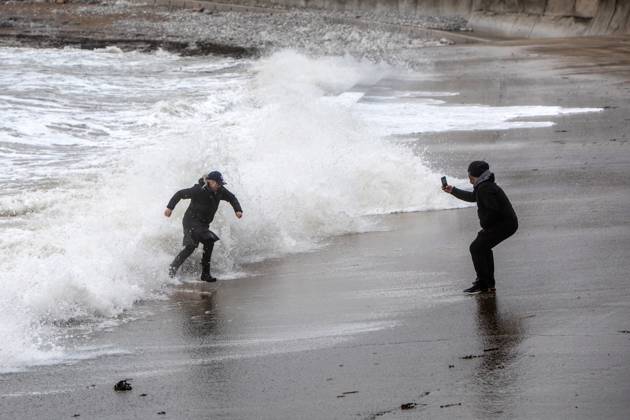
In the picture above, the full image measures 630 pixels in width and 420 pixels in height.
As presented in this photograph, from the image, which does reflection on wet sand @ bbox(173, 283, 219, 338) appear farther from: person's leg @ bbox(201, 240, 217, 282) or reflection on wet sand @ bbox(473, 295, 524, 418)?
reflection on wet sand @ bbox(473, 295, 524, 418)

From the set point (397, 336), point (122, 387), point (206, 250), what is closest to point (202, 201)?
point (206, 250)

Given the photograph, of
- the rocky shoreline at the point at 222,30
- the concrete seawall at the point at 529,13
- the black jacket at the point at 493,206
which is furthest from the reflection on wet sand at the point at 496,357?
the concrete seawall at the point at 529,13

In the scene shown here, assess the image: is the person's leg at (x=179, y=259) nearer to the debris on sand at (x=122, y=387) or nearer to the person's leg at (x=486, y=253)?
the person's leg at (x=486, y=253)

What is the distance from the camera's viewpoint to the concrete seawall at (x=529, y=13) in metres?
40.4

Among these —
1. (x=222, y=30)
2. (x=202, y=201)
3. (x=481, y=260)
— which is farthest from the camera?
(x=222, y=30)

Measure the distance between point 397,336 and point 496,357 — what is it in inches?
37.3

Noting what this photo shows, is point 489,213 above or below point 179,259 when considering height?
above

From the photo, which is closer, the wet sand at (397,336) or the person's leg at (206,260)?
the wet sand at (397,336)

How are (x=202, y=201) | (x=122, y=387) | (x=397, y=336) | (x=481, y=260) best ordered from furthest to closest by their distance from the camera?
(x=202, y=201), (x=481, y=260), (x=397, y=336), (x=122, y=387)

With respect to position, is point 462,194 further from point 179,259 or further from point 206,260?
point 179,259

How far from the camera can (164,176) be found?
14.4m

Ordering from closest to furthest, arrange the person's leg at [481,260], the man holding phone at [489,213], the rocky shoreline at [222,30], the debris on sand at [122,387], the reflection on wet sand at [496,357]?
the reflection on wet sand at [496,357]
the debris on sand at [122,387]
the person's leg at [481,260]
the man holding phone at [489,213]
the rocky shoreline at [222,30]

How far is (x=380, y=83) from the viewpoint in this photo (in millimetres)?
28609

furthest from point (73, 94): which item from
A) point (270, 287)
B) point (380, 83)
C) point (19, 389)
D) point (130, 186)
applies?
point (19, 389)
